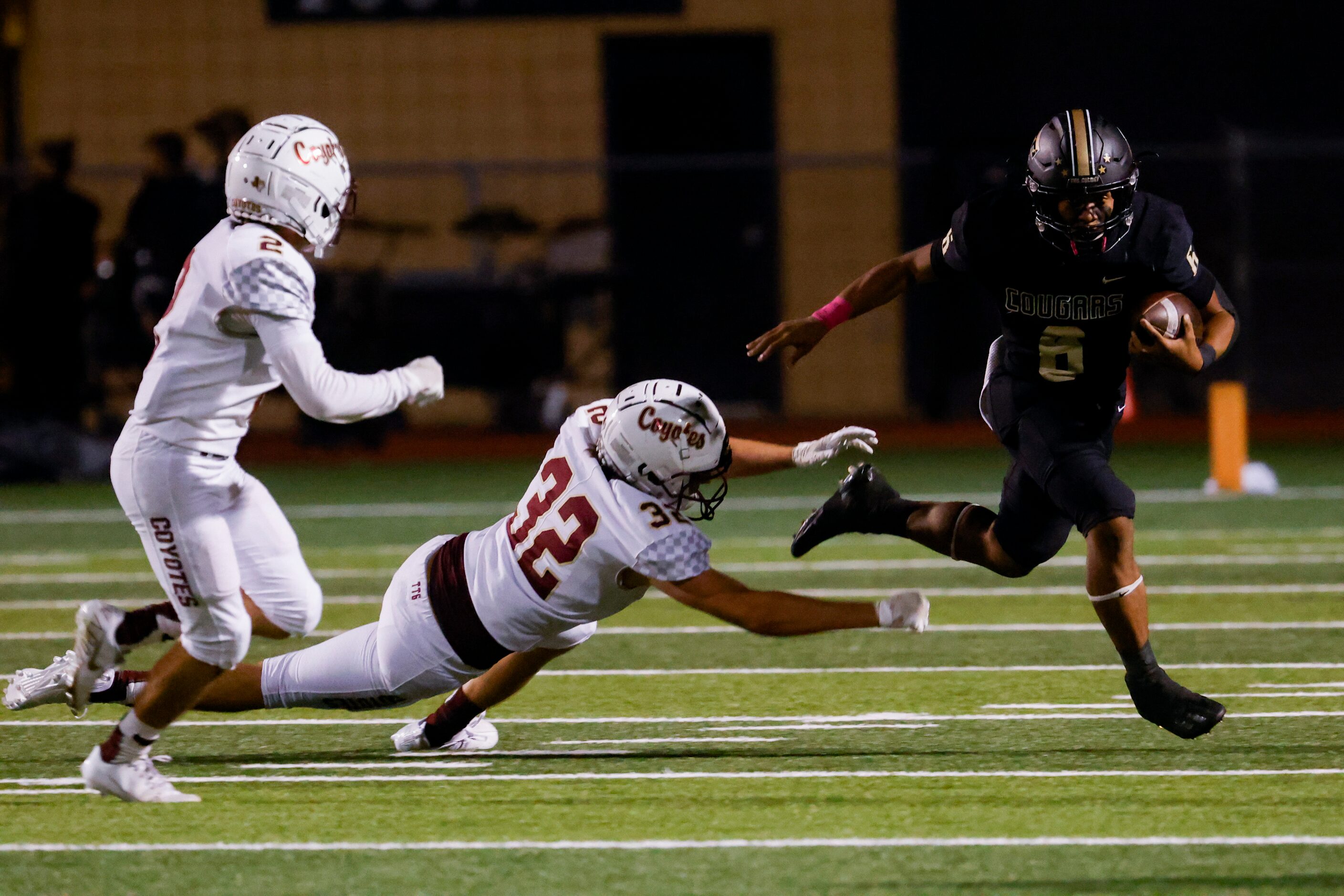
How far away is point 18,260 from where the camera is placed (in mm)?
12164

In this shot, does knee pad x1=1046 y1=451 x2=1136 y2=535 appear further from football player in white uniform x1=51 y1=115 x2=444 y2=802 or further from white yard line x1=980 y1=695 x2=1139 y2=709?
football player in white uniform x1=51 y1=115 x2=444 y2=802

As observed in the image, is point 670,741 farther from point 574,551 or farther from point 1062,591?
point 1062,591

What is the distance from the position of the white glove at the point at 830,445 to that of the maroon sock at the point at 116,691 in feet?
5.93

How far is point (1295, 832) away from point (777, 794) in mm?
1182

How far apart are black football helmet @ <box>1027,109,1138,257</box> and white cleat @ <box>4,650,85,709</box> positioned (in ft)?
9.20

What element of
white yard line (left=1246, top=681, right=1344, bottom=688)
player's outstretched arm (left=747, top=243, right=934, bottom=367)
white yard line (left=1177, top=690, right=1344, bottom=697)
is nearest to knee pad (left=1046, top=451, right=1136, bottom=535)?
player's outstretched arm (left=747, top=243, right=934, bottom=367)

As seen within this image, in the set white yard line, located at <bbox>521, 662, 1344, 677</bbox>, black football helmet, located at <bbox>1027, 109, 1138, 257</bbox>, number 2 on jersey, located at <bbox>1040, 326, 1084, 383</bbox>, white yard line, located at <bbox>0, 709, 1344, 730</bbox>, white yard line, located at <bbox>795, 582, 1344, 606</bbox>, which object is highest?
black football helmet, located at <bbox>1027, 109, 1138, 257</bbox>

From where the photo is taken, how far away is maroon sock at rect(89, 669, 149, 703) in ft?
16.6

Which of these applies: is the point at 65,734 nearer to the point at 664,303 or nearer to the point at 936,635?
the point at 936,635

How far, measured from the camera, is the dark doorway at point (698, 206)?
15742 mm

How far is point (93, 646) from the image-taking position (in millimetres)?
4891

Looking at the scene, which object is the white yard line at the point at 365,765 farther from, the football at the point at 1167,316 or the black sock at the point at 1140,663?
the football at the point at 1167,316

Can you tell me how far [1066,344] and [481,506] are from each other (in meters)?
5.78

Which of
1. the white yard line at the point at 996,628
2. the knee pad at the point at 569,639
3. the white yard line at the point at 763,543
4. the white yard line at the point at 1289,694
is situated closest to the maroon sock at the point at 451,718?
the knee pad at the point at 569,639
